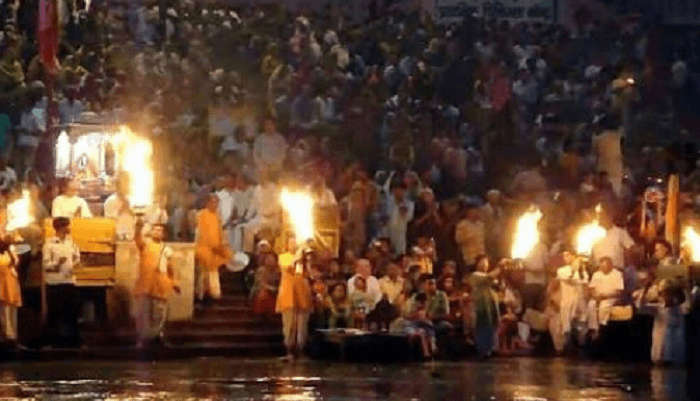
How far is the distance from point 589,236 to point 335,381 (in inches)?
260

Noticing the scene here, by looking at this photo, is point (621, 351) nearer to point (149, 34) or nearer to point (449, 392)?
point (449, 392)

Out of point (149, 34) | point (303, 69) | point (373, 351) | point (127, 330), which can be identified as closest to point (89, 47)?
point (149, 34)

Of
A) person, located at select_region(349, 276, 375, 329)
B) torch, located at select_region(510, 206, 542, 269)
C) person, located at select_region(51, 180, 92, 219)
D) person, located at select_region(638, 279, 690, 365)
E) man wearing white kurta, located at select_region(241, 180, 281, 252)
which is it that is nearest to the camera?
person, located at select_region(638, 279, 690, 365)

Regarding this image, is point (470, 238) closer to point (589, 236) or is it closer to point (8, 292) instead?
point (589, 236)

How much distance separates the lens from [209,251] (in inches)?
1041

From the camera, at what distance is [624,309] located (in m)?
26.3

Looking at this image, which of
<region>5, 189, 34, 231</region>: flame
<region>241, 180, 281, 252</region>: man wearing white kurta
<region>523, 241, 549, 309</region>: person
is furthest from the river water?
<region>241, 180, 281, 252</region>: man wearing white kurta

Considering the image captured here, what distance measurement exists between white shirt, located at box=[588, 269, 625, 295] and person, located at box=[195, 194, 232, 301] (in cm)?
536

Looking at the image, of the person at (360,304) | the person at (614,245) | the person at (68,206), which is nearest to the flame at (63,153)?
the person at (68,206)

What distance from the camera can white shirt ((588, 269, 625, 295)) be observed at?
26.4 metres

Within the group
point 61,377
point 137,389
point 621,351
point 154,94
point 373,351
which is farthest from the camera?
point 154,94

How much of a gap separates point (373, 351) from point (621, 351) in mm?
4101

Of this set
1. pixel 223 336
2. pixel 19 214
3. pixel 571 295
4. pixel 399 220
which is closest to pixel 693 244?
pixel 571 295

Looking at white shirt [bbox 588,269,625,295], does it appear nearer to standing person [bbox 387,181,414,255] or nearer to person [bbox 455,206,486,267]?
person [bbox 455,206,486,267]
